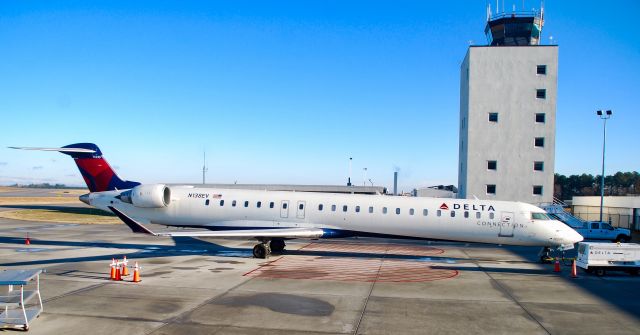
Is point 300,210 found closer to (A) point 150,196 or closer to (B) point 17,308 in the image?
(A) point 150,196

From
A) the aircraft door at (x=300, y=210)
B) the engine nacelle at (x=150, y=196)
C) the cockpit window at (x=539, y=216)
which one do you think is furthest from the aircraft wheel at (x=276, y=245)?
the cockpit window at (x=539, y=216)

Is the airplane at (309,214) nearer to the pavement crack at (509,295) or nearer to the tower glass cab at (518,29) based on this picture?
the pavement crack at (509,295)

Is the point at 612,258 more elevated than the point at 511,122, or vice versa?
the point at 511,122

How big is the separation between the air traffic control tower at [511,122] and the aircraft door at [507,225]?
21.1 m

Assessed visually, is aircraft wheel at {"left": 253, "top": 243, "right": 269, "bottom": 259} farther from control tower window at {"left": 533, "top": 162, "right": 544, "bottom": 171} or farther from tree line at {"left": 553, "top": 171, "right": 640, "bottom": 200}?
tree line at {"left": 553, "top": 171, "right": 640, "bottom": 200}

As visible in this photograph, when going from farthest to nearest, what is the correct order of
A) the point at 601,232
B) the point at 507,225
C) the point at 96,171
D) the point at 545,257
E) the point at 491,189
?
the point at 491,189 → the point at 601,232 → the point at 96,171 → the point at 545,257 → the point at 507,225

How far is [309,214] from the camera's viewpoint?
20.5m

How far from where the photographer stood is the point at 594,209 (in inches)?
1815

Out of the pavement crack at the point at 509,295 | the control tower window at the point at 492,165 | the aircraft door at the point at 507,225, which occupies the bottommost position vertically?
the pavement crack at the point at 509,295

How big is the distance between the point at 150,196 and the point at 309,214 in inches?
290

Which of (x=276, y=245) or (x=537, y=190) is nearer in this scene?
(x=276, y=245)

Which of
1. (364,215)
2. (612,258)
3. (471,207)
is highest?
(471,207)

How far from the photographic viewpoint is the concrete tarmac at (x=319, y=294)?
10375mm

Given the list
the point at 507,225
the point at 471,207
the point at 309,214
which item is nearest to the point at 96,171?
the point at 309,214
